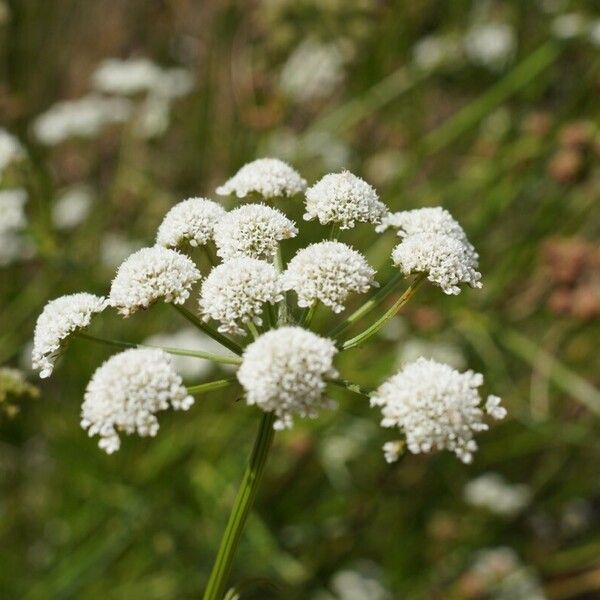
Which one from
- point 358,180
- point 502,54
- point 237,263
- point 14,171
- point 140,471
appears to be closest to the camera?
point 237,263

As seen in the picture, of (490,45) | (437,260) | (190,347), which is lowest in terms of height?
(437,260)

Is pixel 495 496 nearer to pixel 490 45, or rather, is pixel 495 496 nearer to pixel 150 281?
pixel 490 45

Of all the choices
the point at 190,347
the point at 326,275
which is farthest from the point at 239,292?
the point at 190,347

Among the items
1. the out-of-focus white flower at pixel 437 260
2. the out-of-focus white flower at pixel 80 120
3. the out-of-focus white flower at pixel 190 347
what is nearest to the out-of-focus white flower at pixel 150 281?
the out-of-focus white flower at pixel 437 260

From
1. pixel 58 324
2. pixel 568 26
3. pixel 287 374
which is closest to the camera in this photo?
pixel 287 374

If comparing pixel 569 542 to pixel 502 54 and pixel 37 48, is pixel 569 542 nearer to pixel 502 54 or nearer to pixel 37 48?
pixel 502 54

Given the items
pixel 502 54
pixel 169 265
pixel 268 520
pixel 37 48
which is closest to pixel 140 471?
pixel 268 520

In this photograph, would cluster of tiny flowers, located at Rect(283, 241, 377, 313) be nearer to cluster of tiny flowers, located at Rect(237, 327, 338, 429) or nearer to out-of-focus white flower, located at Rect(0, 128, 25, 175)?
cluster of tiny flowers, located at Rect(237, 327, 338, 429)
